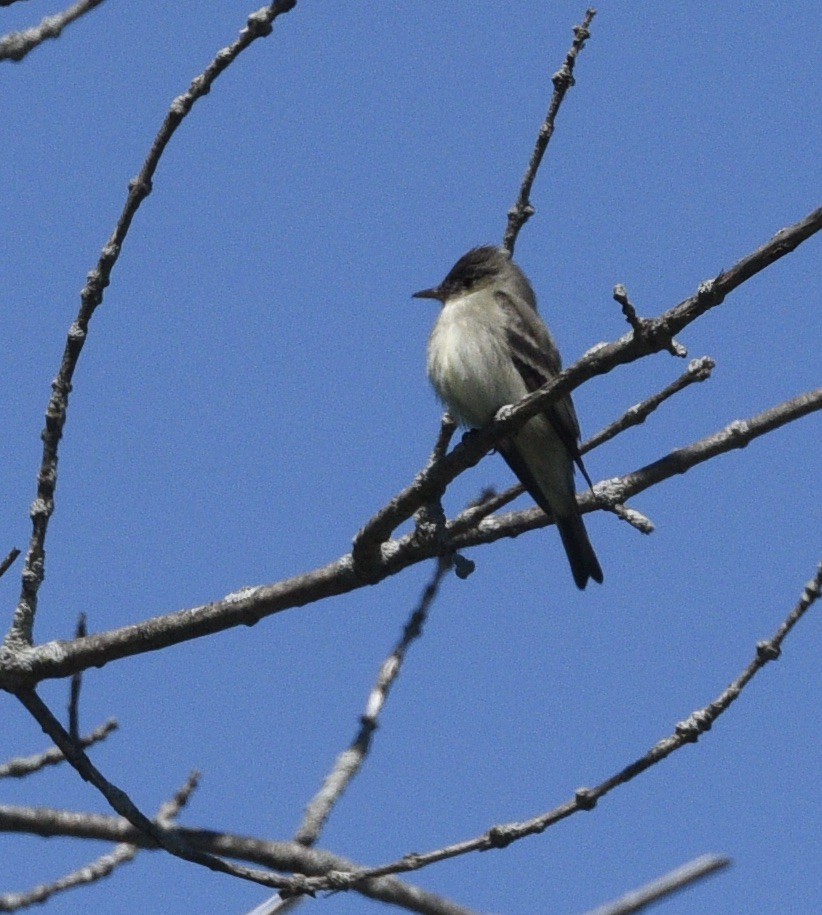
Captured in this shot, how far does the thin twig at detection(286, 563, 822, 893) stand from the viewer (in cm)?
433

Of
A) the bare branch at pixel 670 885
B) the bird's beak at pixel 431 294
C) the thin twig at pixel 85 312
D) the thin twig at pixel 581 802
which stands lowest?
the bare branch at pixel 670 885

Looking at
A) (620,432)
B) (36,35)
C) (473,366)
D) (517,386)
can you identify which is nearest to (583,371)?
(620,432)

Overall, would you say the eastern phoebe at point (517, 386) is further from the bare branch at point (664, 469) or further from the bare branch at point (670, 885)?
the bare branch at point (670, 885)

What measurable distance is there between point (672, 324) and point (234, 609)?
1749 millimetres

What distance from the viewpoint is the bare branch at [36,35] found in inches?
164

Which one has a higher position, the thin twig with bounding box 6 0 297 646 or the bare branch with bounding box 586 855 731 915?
the thin twig with bounding box 6 0 297 646

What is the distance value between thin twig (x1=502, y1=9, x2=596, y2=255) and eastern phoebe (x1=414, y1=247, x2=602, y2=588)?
1335 mm

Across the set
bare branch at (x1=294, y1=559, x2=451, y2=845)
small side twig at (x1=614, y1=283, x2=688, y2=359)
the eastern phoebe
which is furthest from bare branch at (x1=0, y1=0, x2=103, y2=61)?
the eastern phoebe

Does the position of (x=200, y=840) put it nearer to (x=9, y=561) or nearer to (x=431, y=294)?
(x=9, y=561)

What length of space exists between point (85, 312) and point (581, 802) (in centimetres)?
214

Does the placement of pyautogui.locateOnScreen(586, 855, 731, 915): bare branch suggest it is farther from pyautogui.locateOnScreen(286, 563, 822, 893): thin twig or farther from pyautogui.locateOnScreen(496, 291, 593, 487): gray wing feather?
pyautogui.locateOnScreen(496, 291, 593, 487): gray wing feather

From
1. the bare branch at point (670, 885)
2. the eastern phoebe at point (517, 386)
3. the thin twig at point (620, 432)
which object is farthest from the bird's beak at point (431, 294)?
the bare branch at point (670, 885)

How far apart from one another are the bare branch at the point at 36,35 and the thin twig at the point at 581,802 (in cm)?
232

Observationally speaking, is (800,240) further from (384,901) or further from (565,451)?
(565,451)
